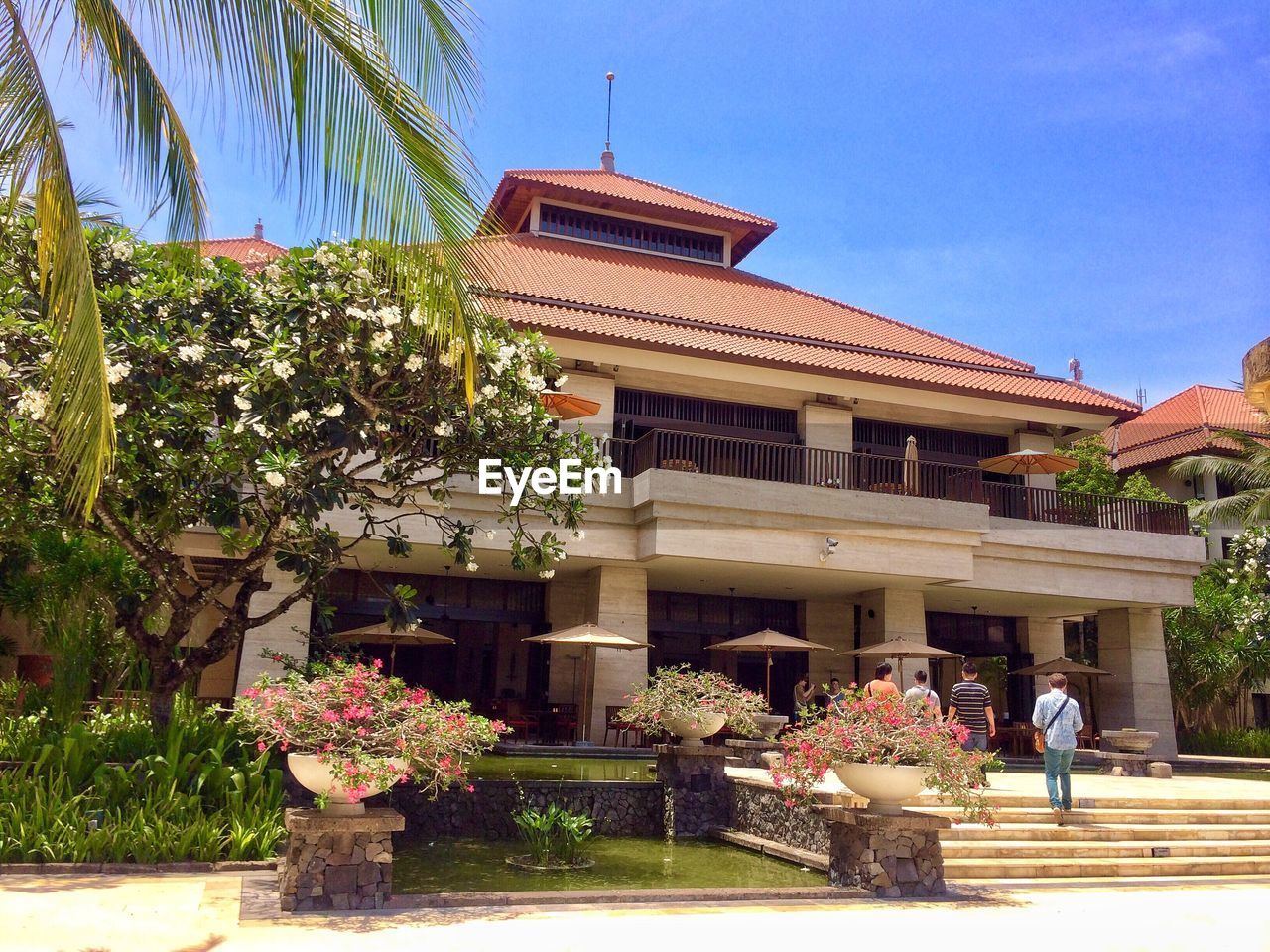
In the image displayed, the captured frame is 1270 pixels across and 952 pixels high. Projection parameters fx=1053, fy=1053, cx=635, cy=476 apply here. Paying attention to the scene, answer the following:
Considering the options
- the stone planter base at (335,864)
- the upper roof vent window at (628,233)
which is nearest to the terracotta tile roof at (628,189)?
the upper roof vent window at (628,233)

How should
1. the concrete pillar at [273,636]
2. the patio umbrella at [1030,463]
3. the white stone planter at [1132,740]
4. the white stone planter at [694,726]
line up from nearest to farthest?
1. the white stone planter at [694,726]
2. the white stone planter at [1132,740]
3. the concrete pillar at [273,636]
4. the patio umbrella at [1030,463]

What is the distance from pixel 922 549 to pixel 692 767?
9.47 metres

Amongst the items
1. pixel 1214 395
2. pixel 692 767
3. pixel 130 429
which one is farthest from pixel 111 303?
pixel 1214 395

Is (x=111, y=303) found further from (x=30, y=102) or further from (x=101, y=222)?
(x=30, y=102)

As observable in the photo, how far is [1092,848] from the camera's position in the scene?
35.6 feet

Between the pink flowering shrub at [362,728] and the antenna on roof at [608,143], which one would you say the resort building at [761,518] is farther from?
the pink flowering shrub at [362,728]

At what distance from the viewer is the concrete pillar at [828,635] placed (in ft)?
78.4

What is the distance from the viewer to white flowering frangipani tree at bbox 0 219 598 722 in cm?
937

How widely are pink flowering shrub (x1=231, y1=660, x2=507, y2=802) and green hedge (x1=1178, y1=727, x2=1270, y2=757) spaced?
2528cm

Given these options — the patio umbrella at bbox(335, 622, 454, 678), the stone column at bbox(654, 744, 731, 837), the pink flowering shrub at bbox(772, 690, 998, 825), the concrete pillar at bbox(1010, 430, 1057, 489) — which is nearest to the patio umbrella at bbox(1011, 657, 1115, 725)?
the concrete pillar at bbox(1010, 430, 1057, 489)

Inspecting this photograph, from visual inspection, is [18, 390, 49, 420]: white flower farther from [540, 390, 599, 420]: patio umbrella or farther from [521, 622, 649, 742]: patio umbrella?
[521, 622, 649, 742]: patio umbrella

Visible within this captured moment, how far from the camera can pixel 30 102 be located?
20.8 feet

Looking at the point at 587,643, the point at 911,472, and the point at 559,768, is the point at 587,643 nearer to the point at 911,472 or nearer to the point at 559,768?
the point at 559,768

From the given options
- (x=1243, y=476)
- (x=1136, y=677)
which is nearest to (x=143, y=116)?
(x=1136, y=677)
